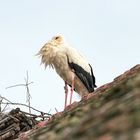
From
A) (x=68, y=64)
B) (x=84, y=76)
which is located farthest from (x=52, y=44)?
(x=84, y=76)

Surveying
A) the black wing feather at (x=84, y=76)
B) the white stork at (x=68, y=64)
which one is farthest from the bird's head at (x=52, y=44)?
the black wing feather at (x=84, y=76)

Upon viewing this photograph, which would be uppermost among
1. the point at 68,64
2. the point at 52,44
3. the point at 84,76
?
the point at 52,44

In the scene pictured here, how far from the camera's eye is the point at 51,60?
1077 cm

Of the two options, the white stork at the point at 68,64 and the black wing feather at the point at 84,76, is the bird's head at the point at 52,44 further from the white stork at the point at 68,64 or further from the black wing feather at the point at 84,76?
the black wing feather at the point at 84,76

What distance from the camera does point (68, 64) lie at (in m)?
11.1

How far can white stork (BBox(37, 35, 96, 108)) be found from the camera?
1074 cm

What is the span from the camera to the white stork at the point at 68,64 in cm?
1074

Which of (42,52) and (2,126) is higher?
(42,52)

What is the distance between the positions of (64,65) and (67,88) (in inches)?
26.7

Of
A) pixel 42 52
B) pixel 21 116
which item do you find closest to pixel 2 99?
pixel 21 116

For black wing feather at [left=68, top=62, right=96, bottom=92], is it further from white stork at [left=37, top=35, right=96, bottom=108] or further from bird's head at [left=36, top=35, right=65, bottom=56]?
bird's head at [left=36, top=35, right=65, bottom=56]

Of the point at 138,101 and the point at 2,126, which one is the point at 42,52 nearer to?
the point at 2,126

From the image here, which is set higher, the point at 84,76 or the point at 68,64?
the point at 68,64

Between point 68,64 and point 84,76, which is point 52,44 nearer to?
point 68,64
